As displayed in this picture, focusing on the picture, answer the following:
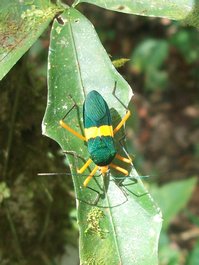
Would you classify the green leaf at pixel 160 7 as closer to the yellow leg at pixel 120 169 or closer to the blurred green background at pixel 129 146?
the blurred green background at pixel 129 146

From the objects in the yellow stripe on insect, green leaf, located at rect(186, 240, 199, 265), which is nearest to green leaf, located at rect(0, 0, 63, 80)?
the yellow stripe on insect

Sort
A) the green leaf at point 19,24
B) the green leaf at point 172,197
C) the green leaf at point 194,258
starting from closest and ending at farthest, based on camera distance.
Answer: the green leaf at point 19,24 < the green leaf at point 194,258 < the green leaf at point 172,197

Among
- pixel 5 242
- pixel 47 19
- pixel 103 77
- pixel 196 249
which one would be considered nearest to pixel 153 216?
pixel 103 77

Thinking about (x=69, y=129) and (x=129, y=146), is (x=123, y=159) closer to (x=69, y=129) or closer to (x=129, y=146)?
(x=69, y=129)

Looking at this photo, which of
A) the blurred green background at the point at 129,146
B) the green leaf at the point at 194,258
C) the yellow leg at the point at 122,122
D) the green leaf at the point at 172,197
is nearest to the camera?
the yellow leg at the point at 122,122

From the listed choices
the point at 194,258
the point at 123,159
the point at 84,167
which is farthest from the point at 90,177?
the point at 194,258

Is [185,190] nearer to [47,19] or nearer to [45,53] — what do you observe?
[45,53]

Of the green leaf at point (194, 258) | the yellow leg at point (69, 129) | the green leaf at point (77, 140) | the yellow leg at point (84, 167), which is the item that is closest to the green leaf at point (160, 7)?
the green leaf at point (77, 140)
